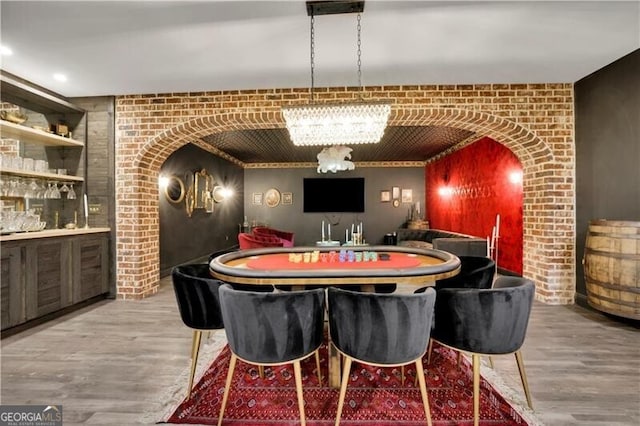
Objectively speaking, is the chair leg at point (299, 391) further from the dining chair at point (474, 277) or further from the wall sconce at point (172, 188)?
the wall sconce at point (172, 188)

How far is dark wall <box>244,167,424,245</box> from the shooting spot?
9.08m

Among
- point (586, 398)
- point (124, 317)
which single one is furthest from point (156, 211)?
point (586, 398)

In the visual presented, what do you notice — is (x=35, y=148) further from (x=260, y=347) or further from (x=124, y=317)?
(x=260, y=347)

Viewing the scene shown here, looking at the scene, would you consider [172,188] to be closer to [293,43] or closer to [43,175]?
[43,175]

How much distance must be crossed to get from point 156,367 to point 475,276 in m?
2.52

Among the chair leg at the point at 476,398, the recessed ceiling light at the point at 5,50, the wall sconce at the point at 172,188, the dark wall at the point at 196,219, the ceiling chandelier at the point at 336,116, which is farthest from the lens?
the dark wall at the point at 196,219

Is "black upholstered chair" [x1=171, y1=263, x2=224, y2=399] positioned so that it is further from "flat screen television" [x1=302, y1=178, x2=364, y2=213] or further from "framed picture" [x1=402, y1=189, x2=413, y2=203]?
"framed picture" [x1=402, y1=189, x2=413, y2=203]

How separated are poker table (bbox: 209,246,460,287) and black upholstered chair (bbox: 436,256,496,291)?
8.9 inches

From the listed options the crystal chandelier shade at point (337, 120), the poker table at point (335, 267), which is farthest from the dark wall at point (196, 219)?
the crystal chandelier shade at point (337, 120)

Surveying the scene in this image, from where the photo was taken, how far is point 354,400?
1.92 metres

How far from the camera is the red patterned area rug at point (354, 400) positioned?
176 cm

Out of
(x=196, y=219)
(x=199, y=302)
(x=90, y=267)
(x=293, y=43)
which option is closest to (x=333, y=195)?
(x=196, y=219)

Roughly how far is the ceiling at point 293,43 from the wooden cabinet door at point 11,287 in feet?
6.18

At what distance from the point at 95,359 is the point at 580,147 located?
540 cm
